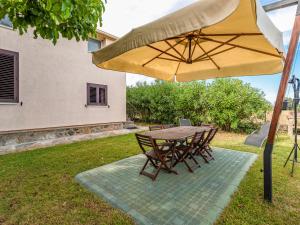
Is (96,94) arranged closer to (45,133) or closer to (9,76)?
(45,133)

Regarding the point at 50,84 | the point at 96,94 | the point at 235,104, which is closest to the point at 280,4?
the point at 235,104

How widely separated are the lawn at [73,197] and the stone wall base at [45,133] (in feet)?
6.68

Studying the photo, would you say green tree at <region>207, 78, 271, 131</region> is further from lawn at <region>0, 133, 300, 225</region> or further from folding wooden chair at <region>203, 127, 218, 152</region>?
folding wooden chair at <region>203, 127, 218, 152</region>

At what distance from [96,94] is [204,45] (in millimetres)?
7638

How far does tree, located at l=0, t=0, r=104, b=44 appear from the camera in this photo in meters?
2.26

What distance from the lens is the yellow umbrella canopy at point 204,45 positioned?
185cm

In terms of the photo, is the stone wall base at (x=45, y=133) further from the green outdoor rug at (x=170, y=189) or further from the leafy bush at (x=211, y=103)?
the green outdoor rug at (x=170, y=189)

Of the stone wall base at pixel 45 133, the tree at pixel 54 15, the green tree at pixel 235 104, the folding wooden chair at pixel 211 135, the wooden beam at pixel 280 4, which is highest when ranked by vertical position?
Result: the wooden beam at pixel 280 4

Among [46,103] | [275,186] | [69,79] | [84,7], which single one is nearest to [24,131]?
[46,103]

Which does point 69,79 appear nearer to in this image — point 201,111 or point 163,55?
point 163,55

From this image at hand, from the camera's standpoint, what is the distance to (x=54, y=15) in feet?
7.64

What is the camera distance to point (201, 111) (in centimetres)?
1153

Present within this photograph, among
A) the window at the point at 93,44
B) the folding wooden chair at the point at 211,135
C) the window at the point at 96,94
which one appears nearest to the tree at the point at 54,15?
the folding wooden chair at the point at 211,135

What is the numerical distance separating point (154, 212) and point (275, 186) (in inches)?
106
